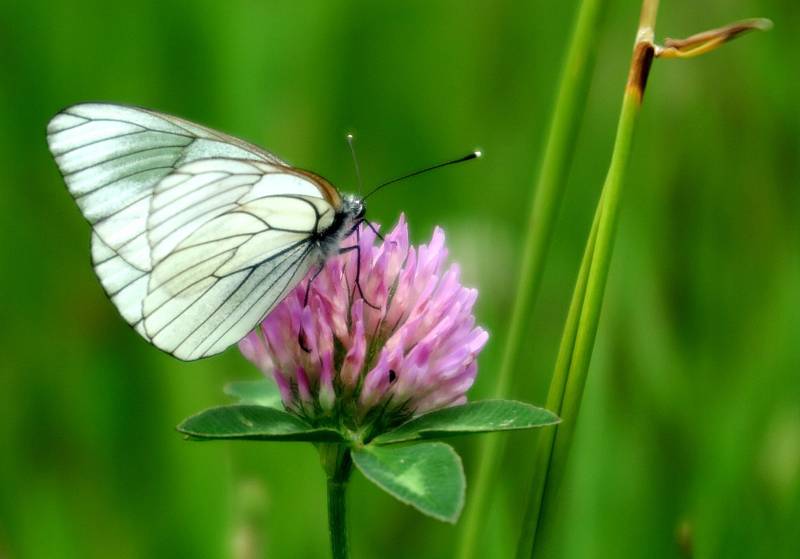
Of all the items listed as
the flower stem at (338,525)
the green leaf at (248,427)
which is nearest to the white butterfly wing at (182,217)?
the green leaf at (248,427)

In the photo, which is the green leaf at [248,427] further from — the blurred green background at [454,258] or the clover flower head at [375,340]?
the blurred green background at [454,258]

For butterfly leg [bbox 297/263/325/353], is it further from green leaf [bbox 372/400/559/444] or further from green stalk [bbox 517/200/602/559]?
green stalk [bbox 517/200/602/559]

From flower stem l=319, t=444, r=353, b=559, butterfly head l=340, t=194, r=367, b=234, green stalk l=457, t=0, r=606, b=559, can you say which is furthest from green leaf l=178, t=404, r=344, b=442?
butterfly head l=340, t=194, r=367, b=234

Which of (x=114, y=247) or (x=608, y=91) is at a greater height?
(x=608, y=91)

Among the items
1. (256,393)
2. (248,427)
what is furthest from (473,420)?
(256,393)

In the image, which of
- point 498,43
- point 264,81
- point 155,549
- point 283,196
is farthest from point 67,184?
point 498,43

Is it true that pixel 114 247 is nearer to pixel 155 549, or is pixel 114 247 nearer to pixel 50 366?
pixel 155 549

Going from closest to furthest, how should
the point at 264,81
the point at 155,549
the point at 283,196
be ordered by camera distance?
the point at 283,196 < the point at 155,549 < the point at 264,81
